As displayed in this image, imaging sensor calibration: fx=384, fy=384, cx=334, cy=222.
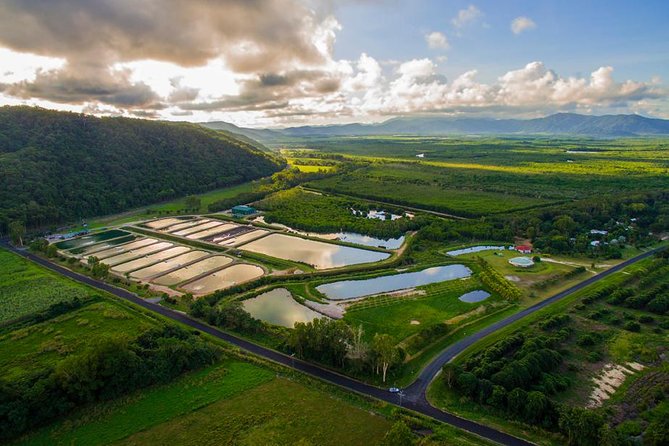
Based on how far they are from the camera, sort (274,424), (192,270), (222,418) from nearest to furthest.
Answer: (274,424) → (222,418) → (192,270)

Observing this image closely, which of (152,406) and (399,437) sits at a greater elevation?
(399,437)

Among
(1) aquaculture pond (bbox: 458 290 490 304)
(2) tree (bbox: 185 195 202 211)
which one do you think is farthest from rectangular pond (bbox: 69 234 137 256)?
(1) aquaculture pond (bbox: 458 290 490 304)

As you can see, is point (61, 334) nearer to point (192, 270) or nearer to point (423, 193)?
point (192, 270)

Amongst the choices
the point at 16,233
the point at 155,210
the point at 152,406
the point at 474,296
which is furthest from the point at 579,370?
the point at 155,210

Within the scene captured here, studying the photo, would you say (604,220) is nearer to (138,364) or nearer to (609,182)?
(609,182)

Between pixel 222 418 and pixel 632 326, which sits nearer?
pixel 222 418

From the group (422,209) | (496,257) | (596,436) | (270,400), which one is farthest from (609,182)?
(270,400)
